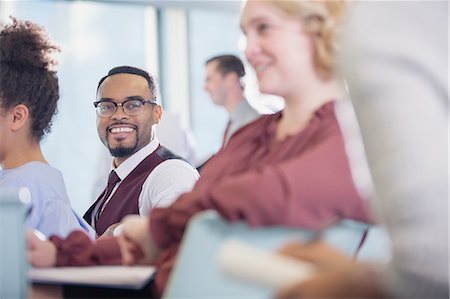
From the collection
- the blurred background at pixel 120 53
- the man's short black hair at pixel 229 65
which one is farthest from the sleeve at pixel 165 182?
the blurred background at pixel 120 53

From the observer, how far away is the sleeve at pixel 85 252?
5.57ft

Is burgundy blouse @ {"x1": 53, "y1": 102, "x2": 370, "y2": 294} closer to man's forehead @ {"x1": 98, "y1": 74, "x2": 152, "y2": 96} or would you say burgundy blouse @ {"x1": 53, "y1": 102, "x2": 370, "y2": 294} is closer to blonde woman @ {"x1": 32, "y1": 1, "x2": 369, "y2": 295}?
blonde woman @ {"x1": 32, "y1": 1, "x2": 369, "y2": 295}

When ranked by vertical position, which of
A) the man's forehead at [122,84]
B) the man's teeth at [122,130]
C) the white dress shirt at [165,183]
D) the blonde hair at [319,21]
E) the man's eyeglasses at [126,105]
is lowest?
the blonde hair at [319,21]

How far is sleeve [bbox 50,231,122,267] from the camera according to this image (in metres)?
1.70

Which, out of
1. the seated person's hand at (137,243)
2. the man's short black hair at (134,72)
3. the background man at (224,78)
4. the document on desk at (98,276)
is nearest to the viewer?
the document on desk at (98,276)

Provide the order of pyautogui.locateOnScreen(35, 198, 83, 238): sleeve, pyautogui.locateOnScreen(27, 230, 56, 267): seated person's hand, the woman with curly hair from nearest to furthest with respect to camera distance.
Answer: pyautogui.locateOnScreen(27, 230, 56, 267): seated person's hand < pyautogui.locateOnScreen(35, 198, 83, 238): sleeve < the woman with curly hair

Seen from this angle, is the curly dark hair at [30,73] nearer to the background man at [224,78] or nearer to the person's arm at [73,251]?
the person's arm at [73,251]

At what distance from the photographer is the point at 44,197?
6.43ft

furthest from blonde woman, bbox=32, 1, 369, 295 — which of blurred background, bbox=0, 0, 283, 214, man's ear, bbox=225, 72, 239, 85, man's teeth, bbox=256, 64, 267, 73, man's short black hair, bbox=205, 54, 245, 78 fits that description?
blurred background, bbox=0, 0, 283, 214

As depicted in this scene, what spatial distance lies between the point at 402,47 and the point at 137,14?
19.0 ft

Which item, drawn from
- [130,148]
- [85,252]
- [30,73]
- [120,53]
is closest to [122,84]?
[130,148]

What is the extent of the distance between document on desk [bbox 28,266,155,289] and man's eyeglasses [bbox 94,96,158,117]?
4.41 ft

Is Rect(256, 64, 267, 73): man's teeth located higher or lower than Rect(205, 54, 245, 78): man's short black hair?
lower

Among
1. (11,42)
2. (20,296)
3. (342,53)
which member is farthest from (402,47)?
(11,42)
